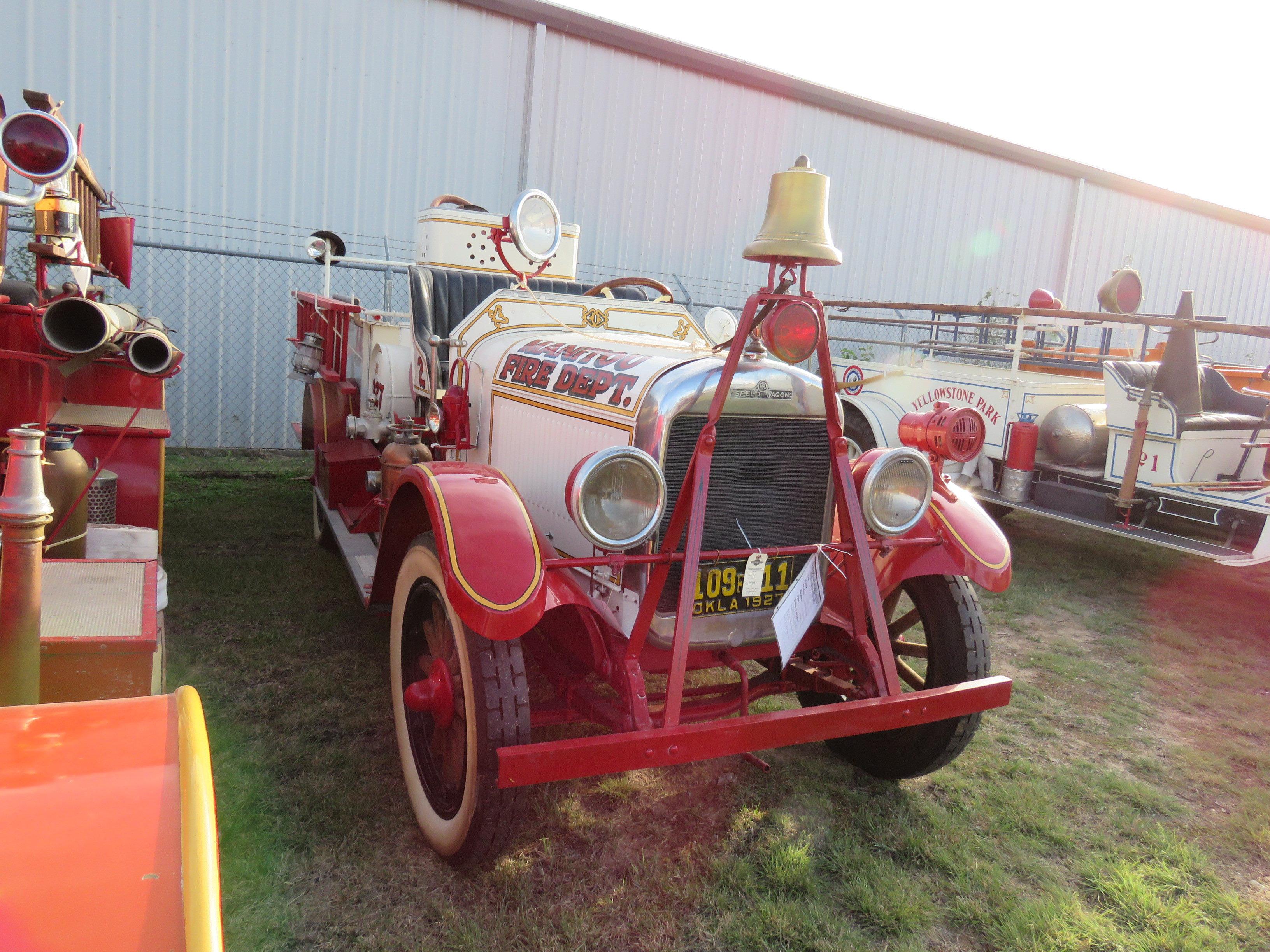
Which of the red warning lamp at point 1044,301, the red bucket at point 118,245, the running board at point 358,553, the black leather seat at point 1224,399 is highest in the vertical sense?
the red warning lamp at point 1044,301

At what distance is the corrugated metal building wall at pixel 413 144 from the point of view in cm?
742

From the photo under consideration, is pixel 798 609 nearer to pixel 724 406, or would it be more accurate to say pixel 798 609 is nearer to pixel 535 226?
pixel 724 406

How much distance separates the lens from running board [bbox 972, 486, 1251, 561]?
16.4 feet

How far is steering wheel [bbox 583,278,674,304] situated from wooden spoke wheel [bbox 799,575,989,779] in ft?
6.23

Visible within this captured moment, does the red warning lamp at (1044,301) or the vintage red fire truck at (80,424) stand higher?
the red warning lamp at (1044,301)

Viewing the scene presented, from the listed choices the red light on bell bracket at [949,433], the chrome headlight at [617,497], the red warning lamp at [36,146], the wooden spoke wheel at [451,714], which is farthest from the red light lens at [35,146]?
the red light on bell bracket at [949,433]

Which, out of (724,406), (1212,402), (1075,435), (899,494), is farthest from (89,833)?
(1212,402)

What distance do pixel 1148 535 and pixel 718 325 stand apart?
10.8ft

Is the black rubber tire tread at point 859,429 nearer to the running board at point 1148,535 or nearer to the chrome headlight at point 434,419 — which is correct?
the running board at point 1148,535

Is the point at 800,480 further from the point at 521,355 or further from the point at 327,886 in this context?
the point at 327,886

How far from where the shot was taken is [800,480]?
8.75ft

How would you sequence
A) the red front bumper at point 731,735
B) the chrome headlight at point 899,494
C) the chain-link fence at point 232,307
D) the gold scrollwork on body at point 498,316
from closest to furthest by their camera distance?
the red front bumper at point 731,735, the chrome headlight at point 899,494, the gold scrollwork on body at point 498,316, the chain-link fence at point 232,307

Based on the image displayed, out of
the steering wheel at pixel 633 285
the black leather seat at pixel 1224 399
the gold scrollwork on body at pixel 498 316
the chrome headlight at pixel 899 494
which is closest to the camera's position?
the chrome headlight at pixel 899 494

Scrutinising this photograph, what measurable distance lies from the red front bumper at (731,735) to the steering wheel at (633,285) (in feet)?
7.59
